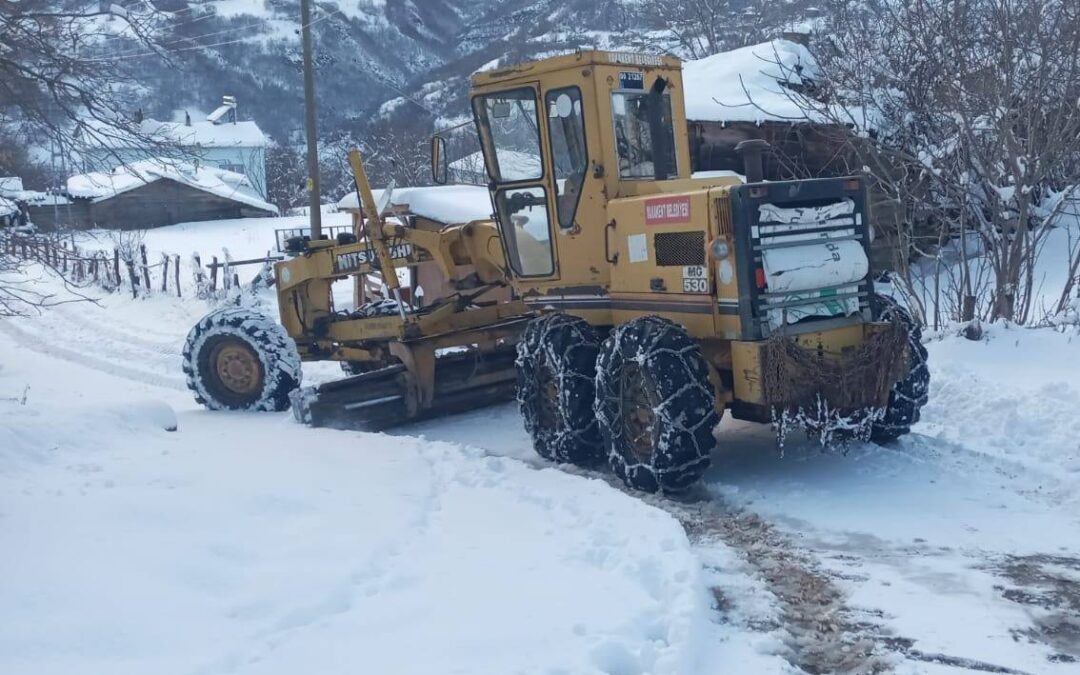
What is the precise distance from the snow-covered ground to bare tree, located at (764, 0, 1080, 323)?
2.87 meters

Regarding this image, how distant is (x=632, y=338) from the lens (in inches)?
308

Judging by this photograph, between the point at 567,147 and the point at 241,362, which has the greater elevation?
the point at 567,147

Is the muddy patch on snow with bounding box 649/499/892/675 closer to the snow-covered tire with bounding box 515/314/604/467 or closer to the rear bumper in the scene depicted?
the rear bumper

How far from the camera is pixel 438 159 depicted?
31.6 feet

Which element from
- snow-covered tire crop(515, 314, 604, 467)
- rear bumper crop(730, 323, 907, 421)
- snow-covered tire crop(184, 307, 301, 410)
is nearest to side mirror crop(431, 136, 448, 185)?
snow-covered tire crop(515, 314, 604, 467)

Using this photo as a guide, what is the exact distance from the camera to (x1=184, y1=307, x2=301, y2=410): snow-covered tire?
11336mm

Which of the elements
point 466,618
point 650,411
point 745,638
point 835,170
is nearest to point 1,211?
point 650,411

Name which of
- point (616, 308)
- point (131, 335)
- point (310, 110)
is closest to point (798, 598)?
point (616, 308)

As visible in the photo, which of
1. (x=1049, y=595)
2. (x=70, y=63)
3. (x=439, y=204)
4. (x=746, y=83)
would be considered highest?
(x=746, y=83)

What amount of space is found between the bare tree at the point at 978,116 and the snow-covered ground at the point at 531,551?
2871 millimetres

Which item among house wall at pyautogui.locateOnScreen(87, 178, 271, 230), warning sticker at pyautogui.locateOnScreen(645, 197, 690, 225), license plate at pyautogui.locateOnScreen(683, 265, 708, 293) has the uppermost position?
house wall at pyautogui.locateOnScreen(87, 178, 271, 230)

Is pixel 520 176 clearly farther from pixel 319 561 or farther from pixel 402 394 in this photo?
pixel 319 561

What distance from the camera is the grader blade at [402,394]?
1036 cm

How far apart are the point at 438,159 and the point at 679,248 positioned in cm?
260
